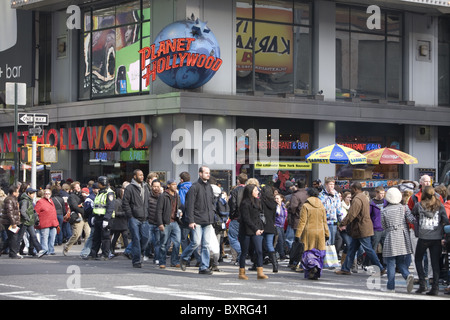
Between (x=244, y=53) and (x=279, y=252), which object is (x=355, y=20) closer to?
(x=244, y=53)

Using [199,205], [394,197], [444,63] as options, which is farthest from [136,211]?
[444,63]

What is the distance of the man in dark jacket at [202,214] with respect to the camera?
17.1 metres

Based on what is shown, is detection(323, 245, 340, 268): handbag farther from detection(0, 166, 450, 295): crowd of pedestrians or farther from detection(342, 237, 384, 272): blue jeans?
detection(342, 237, 384, 272): blue jeans

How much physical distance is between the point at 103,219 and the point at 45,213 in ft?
7.76

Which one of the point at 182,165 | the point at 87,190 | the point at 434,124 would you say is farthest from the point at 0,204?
the point at 434,124

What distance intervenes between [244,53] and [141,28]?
377 cm

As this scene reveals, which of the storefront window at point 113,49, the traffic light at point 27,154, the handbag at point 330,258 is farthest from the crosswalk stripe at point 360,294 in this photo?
the storefront window at point 113,49

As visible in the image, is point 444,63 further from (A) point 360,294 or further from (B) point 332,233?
(A) point 360,294

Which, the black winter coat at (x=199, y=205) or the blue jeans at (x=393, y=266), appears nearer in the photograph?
the blue jeans at (x=393, y=266)

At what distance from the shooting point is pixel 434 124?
116 ft

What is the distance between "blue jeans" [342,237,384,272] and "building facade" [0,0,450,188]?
41.8 feet

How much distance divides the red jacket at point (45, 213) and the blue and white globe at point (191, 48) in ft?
26.8

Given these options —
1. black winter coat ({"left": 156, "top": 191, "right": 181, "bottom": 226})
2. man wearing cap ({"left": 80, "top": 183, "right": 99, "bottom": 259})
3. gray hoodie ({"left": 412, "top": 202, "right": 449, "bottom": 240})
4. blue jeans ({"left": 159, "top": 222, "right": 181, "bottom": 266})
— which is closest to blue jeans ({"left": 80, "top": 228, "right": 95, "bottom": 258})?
man wearing cap ({"left": 80, "top": 183, "right": 99, "bottom": 259})

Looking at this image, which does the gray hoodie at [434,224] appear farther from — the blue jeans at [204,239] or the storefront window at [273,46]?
the storefront window at [273,46]
